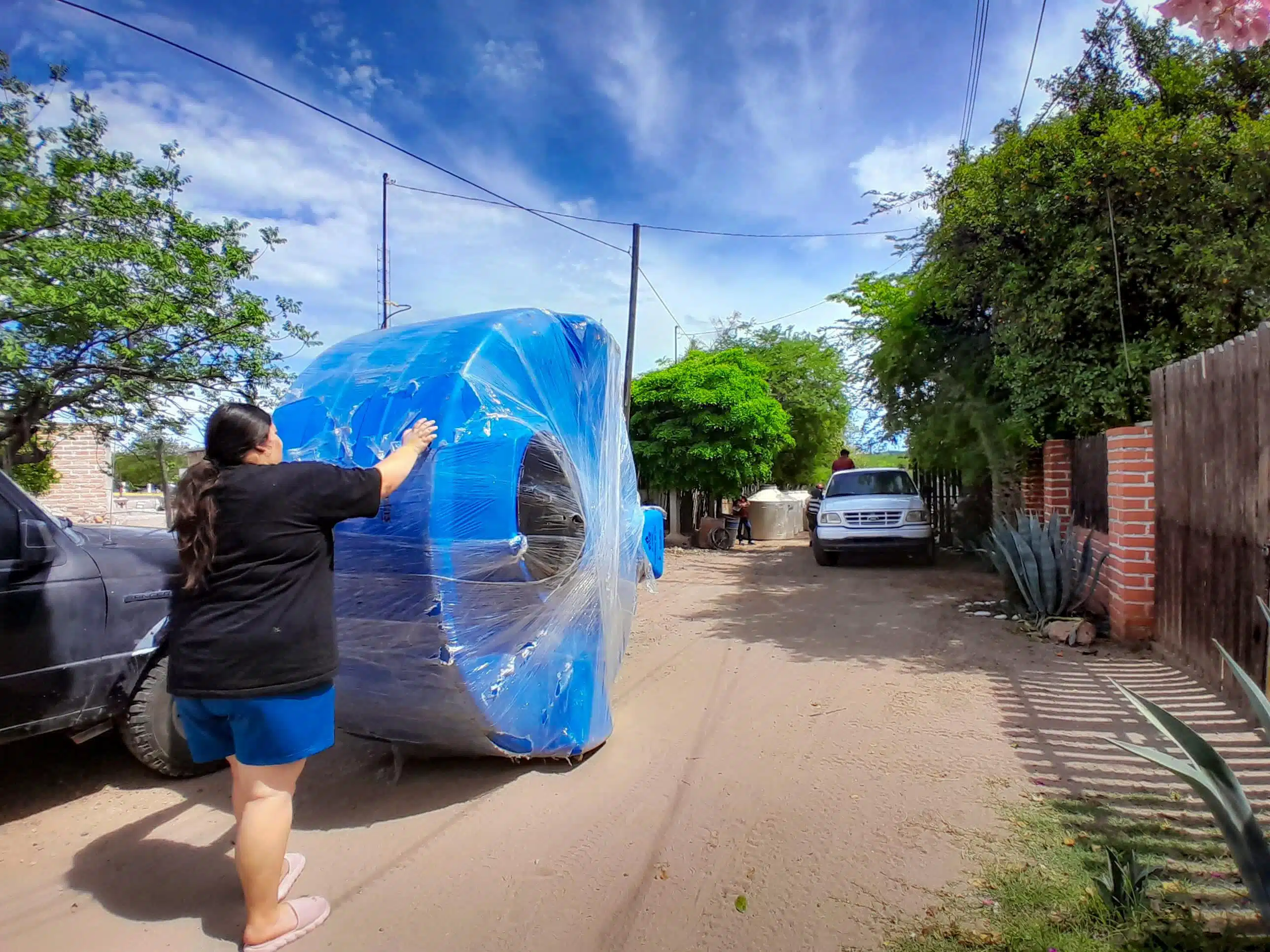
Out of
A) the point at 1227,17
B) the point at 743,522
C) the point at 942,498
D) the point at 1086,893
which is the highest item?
the point at 1227,17

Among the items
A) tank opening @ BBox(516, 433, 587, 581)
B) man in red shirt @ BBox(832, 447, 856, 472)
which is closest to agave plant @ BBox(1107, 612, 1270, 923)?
tank opening @ BBox(516, 433, 587, 581)

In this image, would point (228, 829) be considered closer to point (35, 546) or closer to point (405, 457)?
point (35, 546)

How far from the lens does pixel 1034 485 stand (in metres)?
9.68

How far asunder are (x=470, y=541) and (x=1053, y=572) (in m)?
5.62

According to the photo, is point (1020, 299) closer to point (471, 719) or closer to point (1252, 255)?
point (1252, 255)

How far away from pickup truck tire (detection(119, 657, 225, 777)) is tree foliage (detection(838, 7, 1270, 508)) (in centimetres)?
753

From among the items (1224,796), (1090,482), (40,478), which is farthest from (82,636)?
(40,478)

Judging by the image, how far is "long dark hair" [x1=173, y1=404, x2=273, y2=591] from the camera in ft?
7.48

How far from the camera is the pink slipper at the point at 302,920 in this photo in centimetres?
237

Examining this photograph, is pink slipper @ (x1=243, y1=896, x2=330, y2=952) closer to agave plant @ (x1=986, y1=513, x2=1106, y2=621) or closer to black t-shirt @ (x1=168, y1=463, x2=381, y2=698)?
black t-shirt @ (x1=168, y1=463, x2=381, y2=698)

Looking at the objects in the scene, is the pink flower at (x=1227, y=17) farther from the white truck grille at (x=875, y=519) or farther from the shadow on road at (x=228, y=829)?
the white truck grille at (x=875, y=519)

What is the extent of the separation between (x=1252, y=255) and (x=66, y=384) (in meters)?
11.6

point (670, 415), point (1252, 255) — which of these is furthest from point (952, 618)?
point (670, 415)

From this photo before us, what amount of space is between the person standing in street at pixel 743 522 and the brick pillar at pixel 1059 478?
862 cm
